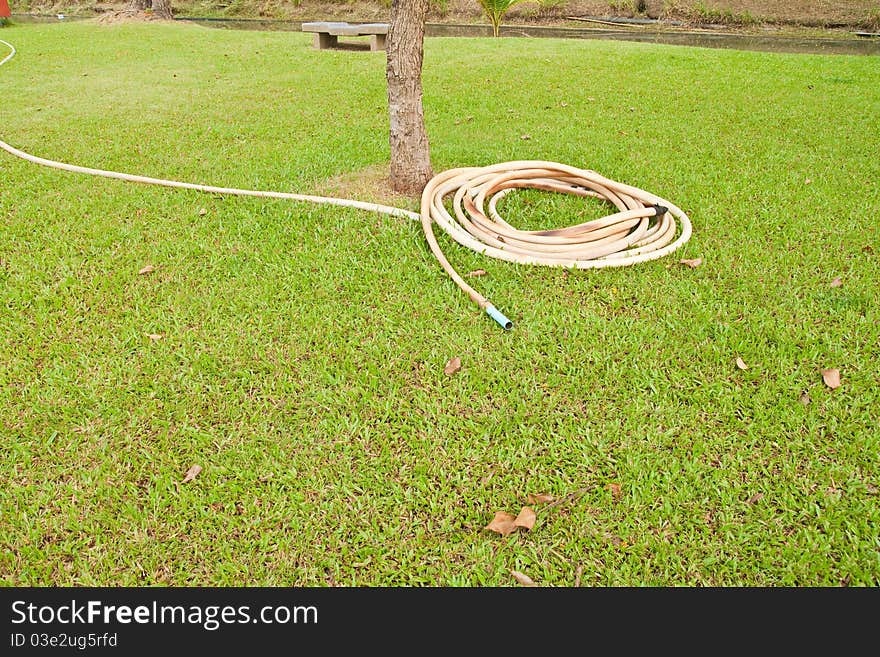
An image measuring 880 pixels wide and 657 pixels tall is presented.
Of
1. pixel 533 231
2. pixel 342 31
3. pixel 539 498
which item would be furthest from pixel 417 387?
pixel 342 31

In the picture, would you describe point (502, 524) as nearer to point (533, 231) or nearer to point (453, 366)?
point (453, 366)

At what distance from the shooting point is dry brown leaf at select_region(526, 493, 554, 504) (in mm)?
1825

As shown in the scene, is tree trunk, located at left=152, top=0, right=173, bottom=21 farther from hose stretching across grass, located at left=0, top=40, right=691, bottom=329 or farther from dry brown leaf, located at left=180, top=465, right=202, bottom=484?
dry brown leaf, located at left=180, top=465, right=202, bottom=484

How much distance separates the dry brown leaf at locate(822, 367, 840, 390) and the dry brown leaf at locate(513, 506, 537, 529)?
1366 mm

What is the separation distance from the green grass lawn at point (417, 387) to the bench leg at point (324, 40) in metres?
6.36

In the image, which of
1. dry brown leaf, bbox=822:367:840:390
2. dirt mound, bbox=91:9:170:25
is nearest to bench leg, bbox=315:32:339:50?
dirt mound, bbox=91:9:170:25

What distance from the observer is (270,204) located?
11.9ft

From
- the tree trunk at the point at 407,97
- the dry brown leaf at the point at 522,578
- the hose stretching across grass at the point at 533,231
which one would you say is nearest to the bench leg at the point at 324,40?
the hose stretching across grass at the point at 533,231

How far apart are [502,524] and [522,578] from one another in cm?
18

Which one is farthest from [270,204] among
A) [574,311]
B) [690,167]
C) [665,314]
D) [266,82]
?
[266,82]

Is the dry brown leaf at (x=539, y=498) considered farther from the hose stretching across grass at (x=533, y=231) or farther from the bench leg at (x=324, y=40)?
the bench leg at (x=324, y=40)

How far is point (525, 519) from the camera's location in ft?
5.74

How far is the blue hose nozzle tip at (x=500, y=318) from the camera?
254 cm

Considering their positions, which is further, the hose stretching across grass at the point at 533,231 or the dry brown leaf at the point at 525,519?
the hose stretching across grass at the point at 533,231
